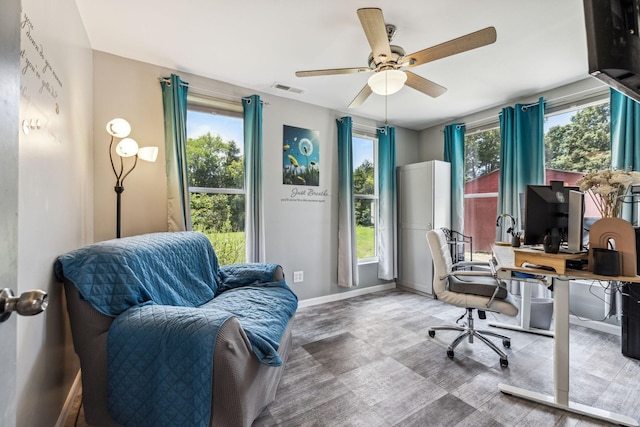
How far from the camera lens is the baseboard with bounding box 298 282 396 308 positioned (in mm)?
3357

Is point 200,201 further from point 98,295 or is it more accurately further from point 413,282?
point 413,282

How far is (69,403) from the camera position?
159 centimetres

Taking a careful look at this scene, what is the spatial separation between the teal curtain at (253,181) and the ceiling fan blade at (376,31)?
1.48 metres

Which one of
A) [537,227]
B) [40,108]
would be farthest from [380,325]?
[40,108]

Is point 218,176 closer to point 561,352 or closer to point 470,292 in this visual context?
point 470,292

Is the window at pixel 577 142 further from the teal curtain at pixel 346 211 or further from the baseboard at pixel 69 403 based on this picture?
the baseboard at pixel 69 403

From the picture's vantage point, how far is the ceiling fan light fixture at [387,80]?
6.10 ft

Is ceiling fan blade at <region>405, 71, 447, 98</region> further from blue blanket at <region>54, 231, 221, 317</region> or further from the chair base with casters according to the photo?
blue blanket at <region>54, 231, 221, 317</region>

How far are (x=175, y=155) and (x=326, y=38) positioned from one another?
1664mm

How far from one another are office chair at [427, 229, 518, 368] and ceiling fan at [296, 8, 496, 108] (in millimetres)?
1245

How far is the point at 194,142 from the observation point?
9.20ft

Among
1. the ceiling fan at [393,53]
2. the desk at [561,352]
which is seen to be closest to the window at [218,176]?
the ceiling fan at [393,53]

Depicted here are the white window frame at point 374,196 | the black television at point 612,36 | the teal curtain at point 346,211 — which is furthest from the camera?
the white window frame at point 374,196

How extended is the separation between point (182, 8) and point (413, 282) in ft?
12.8
